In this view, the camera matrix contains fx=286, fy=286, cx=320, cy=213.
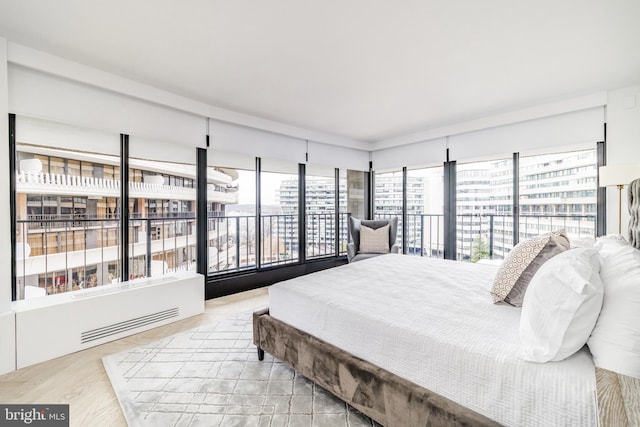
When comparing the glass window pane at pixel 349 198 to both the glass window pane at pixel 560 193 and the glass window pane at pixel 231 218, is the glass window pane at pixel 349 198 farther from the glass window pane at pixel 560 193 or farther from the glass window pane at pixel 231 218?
the glass window pane at pixel 560 193

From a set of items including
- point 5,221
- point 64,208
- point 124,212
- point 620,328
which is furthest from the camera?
point 124,212

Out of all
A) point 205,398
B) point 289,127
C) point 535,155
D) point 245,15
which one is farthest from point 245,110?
point 535,155

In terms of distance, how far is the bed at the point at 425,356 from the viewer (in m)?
1.02

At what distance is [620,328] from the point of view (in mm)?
1007

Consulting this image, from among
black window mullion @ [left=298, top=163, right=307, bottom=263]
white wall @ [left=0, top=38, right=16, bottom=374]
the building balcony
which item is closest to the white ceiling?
white wall @ [left=0, top=38, right=16, bottom=374]

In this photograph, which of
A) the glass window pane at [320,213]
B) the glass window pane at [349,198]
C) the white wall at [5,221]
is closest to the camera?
the white wall at [5,221]

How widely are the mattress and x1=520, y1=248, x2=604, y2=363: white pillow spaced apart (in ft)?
0.17

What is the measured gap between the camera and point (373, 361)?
149 centimetres

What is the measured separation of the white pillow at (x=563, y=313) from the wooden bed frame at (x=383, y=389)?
0.13 meters

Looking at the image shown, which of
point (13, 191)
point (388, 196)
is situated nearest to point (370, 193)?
point (388, 196)

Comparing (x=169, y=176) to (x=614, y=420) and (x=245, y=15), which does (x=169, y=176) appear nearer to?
(x=245, y=15)

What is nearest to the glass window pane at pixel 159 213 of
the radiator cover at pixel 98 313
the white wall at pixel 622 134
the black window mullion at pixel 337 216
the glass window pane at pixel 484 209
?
the radiator cover at pixel 98 313

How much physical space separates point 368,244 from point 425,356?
3.28 m

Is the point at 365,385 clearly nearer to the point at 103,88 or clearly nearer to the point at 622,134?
the point at 103,88
